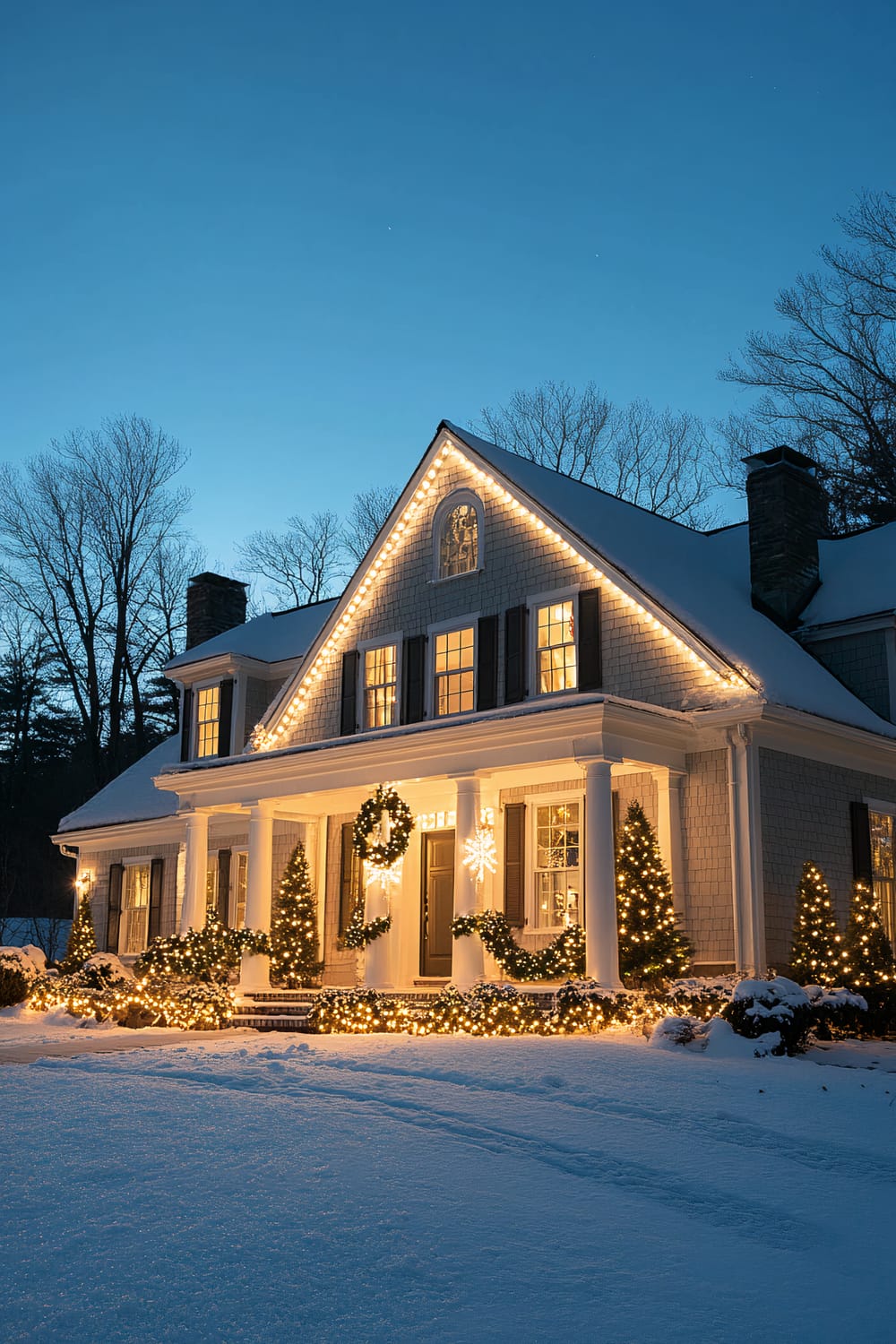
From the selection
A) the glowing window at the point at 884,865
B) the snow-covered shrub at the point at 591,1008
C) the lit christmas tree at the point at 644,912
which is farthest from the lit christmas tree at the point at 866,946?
the snow-covered shrub at the point at 591,1008

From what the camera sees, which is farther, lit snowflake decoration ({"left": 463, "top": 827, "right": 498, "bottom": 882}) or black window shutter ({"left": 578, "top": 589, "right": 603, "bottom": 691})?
black window shutter ({"left": 578, "top": 589, "right": 603, "bottom": 691})

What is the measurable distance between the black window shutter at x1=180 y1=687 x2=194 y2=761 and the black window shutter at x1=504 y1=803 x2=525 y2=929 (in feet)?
28.5

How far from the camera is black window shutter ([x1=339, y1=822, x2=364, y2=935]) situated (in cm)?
1945

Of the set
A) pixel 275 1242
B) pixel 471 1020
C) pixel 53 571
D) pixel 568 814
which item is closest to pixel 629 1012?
pixel 471 1020

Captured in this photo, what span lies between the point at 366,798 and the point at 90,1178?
40.8ft

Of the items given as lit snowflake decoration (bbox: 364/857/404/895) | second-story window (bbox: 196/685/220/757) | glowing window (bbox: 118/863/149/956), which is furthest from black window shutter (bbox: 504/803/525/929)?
glowing window (bbox: 118/863/149/956)

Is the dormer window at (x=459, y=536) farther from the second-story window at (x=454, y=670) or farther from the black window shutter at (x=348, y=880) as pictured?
the black window shutter at (x=348, y=880)

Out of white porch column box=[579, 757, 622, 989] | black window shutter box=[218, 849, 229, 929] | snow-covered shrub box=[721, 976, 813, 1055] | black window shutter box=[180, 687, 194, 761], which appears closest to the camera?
snow-covered shrub box=[721, 976, 813, 1055]

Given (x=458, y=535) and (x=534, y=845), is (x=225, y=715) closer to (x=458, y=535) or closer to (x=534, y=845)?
(x=458, y=535)

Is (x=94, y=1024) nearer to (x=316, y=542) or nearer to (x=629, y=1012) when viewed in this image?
(x=629, y=1012)

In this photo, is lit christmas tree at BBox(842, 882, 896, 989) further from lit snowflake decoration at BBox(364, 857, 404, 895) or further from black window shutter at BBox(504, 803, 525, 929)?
lit snowflake decoration at BBox(364, 857, 404, 895)

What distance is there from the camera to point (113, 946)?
1005 inches

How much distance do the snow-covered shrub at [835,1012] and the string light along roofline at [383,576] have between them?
367cm

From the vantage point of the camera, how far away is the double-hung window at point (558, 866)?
16.7 m
